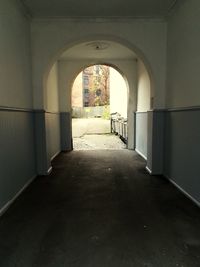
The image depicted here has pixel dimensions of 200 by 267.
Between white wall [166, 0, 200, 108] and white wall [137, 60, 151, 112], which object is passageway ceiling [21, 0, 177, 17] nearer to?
white wall [166, 0, 200, 108]

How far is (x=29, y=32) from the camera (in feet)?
12.9

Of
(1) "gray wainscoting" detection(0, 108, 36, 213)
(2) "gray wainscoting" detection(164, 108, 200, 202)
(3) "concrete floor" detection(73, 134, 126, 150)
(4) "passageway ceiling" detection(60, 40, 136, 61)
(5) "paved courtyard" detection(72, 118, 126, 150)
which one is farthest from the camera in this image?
(5) "paved courtyard" detection(72, 118, 126, 150)

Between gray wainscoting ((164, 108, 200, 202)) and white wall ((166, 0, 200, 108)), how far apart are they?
0.19 m

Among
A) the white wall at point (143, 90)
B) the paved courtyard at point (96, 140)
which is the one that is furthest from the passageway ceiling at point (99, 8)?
the paved courtyard at point (96, 140)

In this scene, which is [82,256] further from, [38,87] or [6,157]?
[38,87]

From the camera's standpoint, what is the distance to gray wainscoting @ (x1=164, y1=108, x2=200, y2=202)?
9.38 feet

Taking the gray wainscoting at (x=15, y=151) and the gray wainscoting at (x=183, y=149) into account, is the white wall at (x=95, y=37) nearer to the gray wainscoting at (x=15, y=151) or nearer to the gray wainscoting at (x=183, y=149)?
the gray wainscoting at (x=15, y=151)

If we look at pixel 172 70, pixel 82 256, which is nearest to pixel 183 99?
pixel 172 70

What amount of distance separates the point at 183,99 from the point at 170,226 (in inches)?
69.1

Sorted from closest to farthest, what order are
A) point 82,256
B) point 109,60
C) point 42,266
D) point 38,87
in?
1. point 42,266
2. point 82,256
3. point 38,87
4. point 109,60

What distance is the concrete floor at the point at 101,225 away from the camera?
1.86 meters

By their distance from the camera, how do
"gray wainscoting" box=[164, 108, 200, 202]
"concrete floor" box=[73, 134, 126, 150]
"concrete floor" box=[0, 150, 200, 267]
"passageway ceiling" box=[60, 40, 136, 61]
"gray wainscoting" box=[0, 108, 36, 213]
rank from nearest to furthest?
"concrete floor" box=[0, 150, 200, 267], "gray wainscoting" box=[0, 108, 36, 213], "gray wainscoting" box=[164, 108, 200, 202], "passageway ceiling" box=[60, 40, 136, 61], "concrete floor" box=[73, 134, 126, 150]

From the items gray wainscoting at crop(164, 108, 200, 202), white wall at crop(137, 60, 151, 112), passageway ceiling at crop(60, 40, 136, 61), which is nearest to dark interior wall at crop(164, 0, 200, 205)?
gray wainscoting at crop(164, 108, 200, 202)

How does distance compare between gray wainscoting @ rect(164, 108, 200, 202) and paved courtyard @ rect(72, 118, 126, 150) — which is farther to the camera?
paved courtyard @ rect(72, 118, 126, 150)
